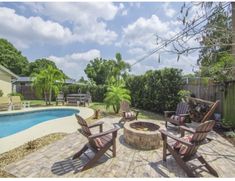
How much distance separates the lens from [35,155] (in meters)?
5.14

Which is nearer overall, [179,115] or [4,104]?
[179,115]

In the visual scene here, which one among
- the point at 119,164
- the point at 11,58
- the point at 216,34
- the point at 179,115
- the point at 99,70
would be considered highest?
the point at 11,58

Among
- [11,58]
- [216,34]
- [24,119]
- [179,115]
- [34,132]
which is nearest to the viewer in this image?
[216,34]

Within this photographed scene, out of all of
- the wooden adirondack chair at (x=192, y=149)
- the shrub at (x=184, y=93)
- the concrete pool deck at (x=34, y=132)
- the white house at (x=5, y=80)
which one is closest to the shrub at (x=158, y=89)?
the shrub at (x=184, y=93)

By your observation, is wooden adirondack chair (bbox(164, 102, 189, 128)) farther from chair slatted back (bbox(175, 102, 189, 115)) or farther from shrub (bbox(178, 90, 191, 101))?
shrub (bbox(178, 90, 191, 101))

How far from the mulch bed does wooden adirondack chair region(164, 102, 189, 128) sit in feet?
13.3

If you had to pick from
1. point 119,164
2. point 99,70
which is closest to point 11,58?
point 99,70

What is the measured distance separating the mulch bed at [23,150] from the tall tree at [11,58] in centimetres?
3810

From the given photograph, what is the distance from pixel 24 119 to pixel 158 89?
8685mm

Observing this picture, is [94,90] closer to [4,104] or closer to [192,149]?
[4,104]

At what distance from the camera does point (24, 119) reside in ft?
41.4

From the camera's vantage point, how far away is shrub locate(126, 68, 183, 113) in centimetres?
1190

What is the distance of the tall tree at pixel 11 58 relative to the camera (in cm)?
3943

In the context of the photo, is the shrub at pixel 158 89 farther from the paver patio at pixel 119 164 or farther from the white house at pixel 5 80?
the white house at pixel 5 80
